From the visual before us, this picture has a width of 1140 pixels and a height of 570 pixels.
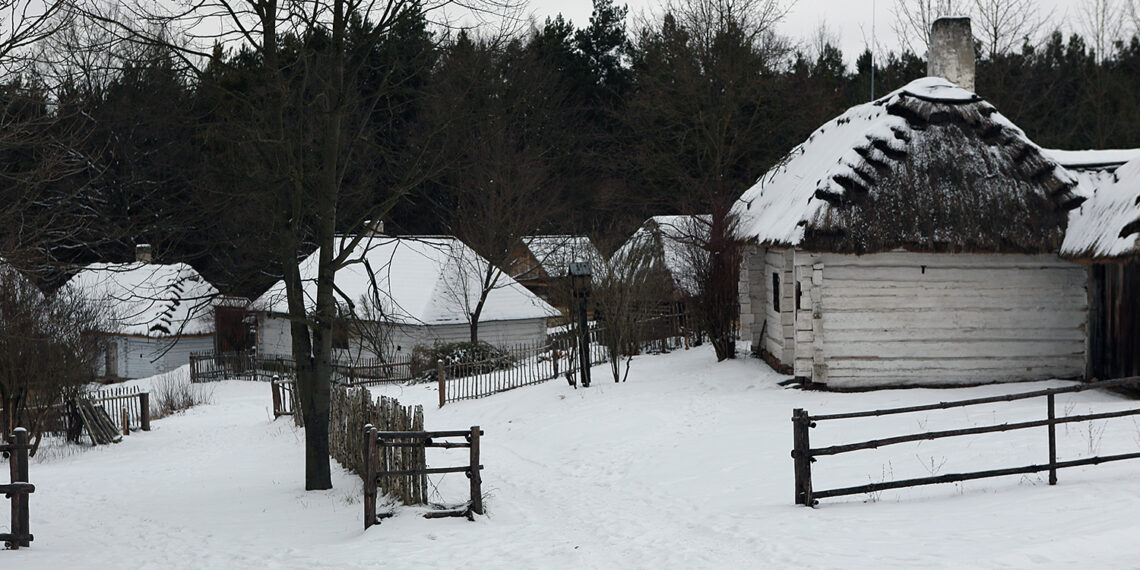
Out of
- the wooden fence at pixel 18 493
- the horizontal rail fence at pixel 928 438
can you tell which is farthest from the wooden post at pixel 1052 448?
the wooden fence at pixel 18 493

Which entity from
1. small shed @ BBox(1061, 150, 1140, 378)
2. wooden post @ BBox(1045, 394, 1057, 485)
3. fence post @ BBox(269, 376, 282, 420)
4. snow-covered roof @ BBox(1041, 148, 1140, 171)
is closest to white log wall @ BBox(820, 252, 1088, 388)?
small shed @ BBox(1061, 150, 1140, 378)

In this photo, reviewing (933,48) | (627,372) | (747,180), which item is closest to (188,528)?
(627,372)

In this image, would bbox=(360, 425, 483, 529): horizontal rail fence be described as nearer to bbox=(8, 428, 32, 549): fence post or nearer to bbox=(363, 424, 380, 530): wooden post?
bbox=(363, 424, 380, 530): wooden post

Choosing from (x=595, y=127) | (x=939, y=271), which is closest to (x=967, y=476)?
(x=939, y=271)

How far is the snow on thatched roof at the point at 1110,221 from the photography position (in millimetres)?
13812

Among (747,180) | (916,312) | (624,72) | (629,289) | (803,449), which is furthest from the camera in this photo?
(624,72)

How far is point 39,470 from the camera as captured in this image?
53.9 feet

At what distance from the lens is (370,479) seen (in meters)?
9.46

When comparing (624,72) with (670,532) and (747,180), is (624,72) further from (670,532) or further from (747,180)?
(670,532)

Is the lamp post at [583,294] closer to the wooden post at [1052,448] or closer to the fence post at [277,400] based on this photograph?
the fence post at [277,400]

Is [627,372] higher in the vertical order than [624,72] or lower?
lower

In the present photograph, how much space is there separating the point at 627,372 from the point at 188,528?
436 inches

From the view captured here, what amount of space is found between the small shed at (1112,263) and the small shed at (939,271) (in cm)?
41

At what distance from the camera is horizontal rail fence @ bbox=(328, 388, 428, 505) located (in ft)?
34.3
